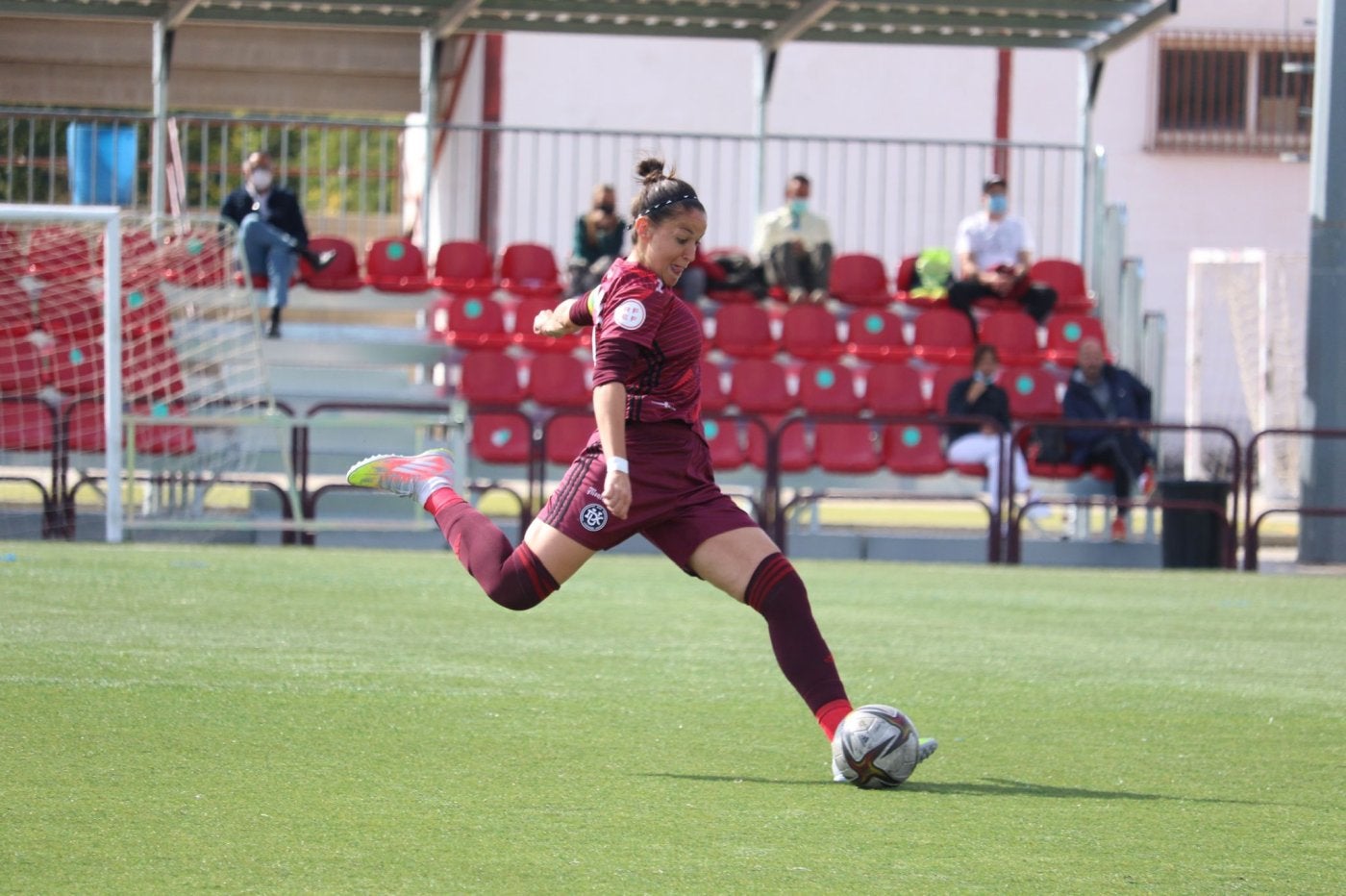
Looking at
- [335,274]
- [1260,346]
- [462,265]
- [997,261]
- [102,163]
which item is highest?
[102,163]

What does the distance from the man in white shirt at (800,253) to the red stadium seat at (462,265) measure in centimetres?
263

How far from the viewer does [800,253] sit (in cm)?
1744

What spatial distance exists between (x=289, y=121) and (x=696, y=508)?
41.9 ft

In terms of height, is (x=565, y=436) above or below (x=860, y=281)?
below

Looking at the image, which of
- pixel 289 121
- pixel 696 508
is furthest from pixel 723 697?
pixel 289 121

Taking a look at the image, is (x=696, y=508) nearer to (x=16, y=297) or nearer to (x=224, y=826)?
(x=224, y=826)

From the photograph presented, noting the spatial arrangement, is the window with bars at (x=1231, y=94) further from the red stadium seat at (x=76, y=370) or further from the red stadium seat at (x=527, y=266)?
the red stadium seat at (x=76, y=370)

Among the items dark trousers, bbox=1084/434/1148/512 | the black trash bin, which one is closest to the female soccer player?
the black trash bin

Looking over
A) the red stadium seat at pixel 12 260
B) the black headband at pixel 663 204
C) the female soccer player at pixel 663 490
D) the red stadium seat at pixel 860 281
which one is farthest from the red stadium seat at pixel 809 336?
the black headband at pixel 663 204

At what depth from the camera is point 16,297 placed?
1497cm

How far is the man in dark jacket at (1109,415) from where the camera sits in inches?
600

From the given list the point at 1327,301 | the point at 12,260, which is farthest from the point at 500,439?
the point at 1327,301

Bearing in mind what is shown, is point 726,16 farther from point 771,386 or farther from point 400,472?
point 400,472

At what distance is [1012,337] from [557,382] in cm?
430
